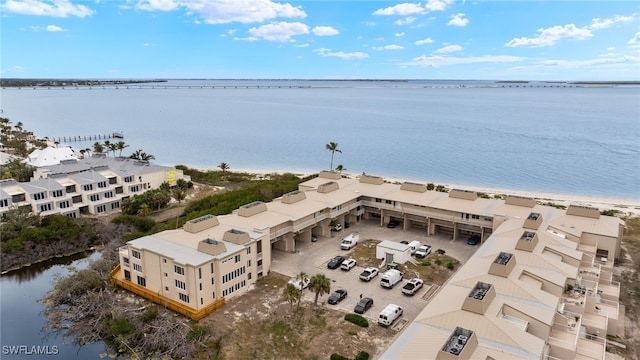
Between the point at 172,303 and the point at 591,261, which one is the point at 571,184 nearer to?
the point at 591,261

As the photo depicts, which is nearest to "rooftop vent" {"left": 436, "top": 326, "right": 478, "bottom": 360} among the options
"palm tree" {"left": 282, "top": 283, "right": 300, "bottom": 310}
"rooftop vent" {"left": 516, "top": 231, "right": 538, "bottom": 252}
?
"palm tree" {"left": 282, "top": 283, "right": 300, "bottom": 310}

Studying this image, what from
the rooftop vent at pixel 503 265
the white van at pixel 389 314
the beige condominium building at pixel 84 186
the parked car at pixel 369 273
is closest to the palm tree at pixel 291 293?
the white van at pixel 389 314

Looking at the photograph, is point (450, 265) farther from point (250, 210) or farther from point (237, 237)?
point (250, 210)

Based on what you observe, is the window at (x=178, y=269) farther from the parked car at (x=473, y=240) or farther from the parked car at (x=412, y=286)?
the parked car at (x=473, y=240)

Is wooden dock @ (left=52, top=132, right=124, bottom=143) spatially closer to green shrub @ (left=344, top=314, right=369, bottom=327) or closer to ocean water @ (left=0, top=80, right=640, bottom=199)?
ocean water @ (left=0, top=80, right=640, bottom=199)

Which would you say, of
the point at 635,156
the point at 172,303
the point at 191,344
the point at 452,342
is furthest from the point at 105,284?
the point at 635,156

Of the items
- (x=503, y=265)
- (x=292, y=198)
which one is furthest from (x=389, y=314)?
(x=292, y=198)
